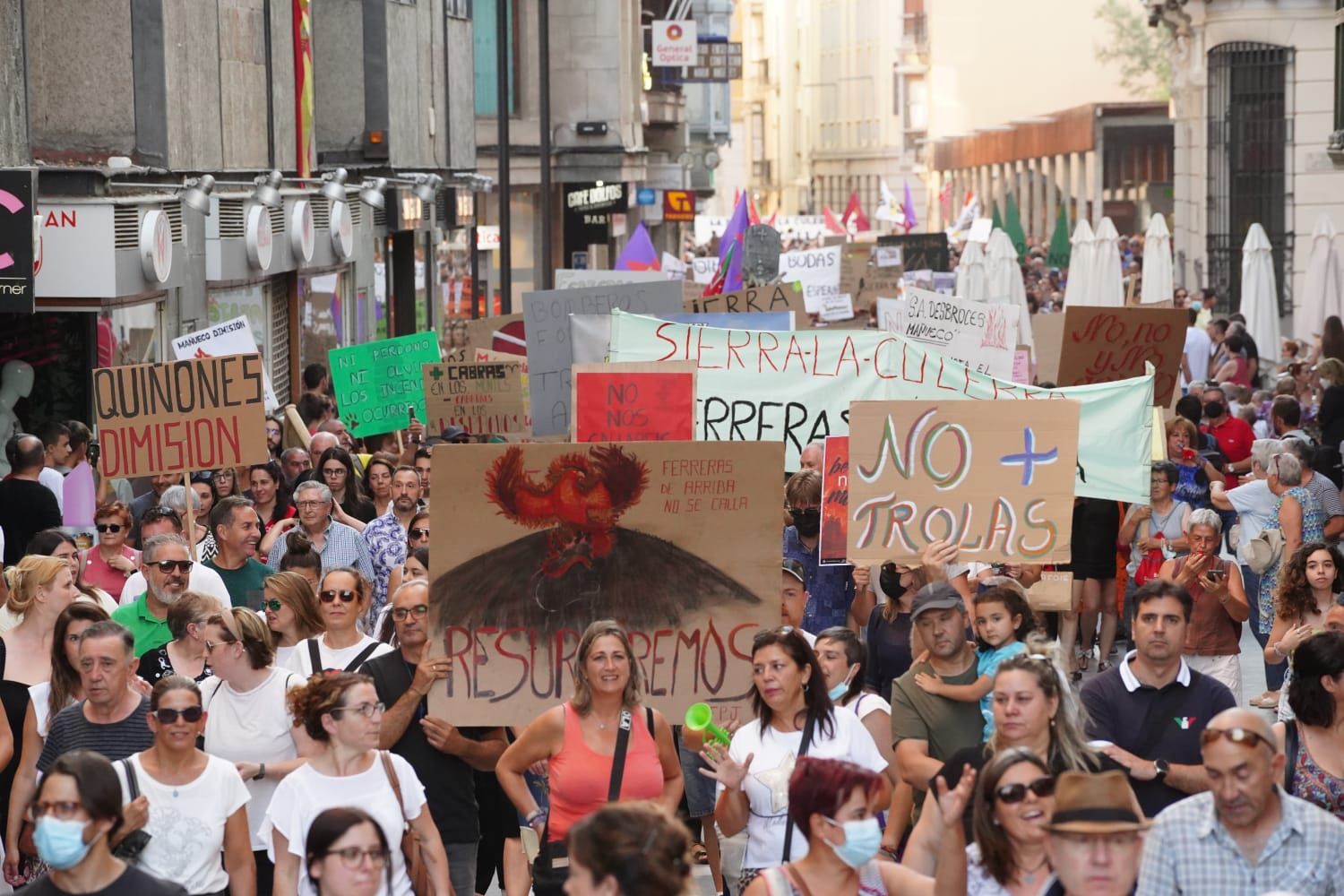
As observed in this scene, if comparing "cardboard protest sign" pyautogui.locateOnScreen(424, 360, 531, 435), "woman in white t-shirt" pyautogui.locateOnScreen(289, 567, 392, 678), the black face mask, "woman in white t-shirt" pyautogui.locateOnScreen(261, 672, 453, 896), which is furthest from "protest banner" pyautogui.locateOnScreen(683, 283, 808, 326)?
→ "woman in white t-shirt" pyautogui.locateOnScreen(261, 672, 453, 896)

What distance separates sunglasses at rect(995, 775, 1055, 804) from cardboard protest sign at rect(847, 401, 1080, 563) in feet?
11.9

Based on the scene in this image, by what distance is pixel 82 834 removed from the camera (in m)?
5.62

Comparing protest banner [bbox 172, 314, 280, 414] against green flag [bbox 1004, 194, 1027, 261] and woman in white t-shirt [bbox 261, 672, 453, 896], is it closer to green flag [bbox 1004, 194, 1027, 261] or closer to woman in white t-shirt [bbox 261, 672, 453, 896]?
woman in white t-shirt [bbox 261, 672, 453, 896]

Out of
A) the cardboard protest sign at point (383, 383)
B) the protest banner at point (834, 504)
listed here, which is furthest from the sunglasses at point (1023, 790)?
the cardboard protest sign at point (383, 383)

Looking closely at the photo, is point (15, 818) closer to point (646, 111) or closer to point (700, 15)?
→ point (646, 111)

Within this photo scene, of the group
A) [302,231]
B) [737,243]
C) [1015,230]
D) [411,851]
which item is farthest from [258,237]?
[1015,230]

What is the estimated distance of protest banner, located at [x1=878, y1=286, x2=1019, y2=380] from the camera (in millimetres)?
16406

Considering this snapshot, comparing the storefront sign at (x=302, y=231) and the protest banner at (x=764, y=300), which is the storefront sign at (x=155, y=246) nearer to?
the protest banner at (x=764, y=300)

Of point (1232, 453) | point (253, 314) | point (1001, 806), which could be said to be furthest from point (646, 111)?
point (1001, 806)

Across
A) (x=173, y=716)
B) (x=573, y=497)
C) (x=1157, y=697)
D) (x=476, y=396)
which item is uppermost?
(x=573, y=497)

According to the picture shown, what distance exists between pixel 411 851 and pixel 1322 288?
2078cm

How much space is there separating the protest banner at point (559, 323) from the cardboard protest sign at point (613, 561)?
7.76 m

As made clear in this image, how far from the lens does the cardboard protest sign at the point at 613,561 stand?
7941 mm

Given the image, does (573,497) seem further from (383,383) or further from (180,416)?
(383,383)
